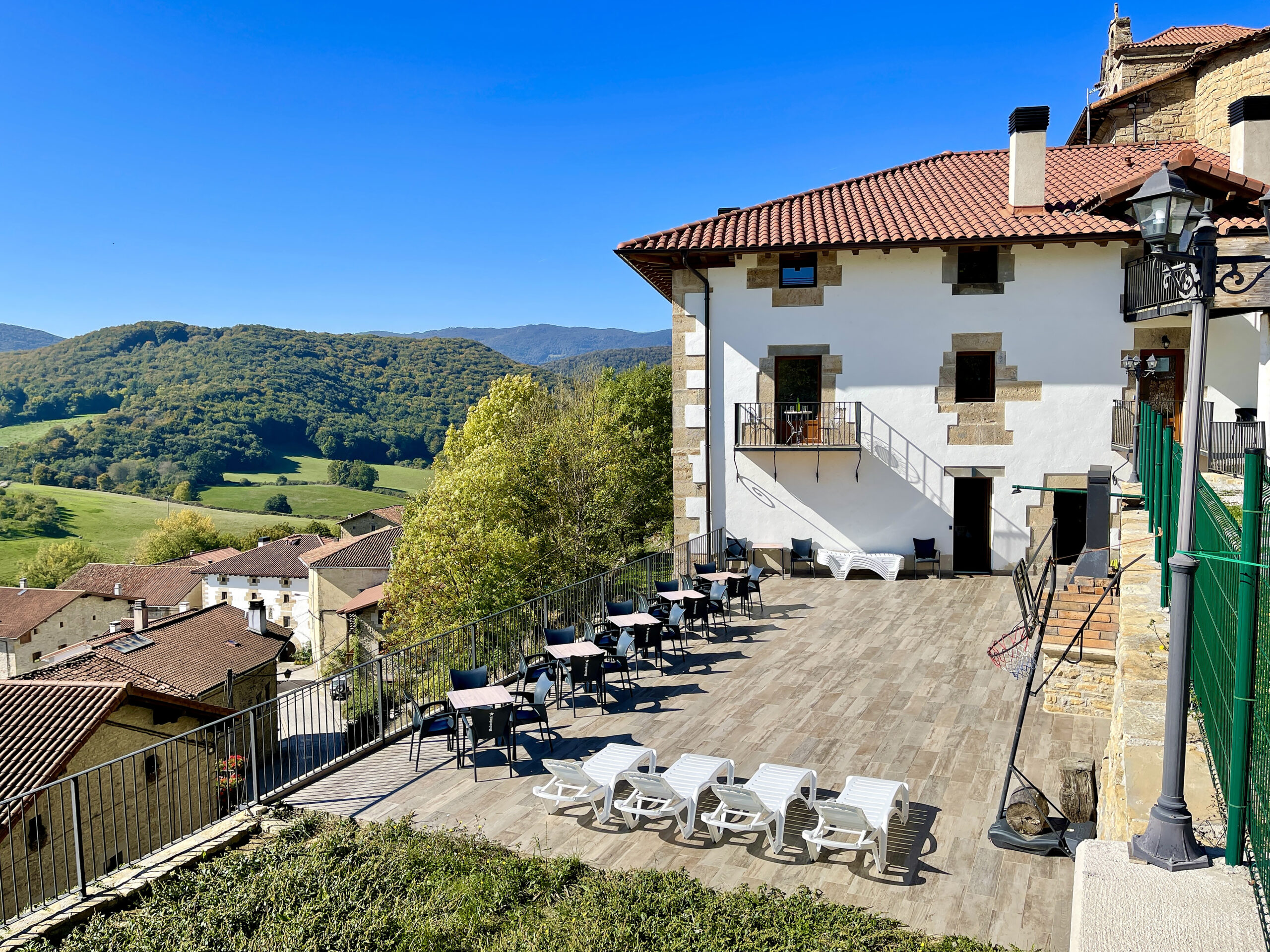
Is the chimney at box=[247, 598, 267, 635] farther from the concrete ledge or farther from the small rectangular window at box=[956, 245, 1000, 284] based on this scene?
the concrete ledge

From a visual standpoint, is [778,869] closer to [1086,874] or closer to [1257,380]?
[1086,874]

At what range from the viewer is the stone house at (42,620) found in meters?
49.8

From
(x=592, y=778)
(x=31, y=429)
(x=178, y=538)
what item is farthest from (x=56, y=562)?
(x=592, y=778)

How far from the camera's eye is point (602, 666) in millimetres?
9531

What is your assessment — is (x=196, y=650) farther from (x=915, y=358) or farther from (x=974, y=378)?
(x=974, y=378)

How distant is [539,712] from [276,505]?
368ft

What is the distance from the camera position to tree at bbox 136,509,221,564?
88.1 meters

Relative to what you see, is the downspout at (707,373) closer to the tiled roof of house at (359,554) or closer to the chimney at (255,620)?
the chimney at (255,620)

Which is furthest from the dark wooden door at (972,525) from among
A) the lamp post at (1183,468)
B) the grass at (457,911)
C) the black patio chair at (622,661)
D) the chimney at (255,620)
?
the chimney at (255,620)

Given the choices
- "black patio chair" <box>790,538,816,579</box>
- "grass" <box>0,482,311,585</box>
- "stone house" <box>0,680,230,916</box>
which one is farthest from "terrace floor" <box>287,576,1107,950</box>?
"grass" <box>0,482,311,585</box>

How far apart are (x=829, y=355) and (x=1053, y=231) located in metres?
A: 4.52

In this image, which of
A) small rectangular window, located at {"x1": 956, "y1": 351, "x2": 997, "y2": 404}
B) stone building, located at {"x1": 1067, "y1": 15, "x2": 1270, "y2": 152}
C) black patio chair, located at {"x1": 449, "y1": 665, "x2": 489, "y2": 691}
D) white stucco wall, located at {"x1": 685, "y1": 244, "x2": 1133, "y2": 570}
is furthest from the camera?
stone building, located at {"x1": 1067, "y1": 15, "x2": 1270, "y2": 152}

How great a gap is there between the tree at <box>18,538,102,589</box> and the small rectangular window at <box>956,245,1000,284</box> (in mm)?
87513

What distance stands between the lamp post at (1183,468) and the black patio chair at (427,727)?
6.17 meters
